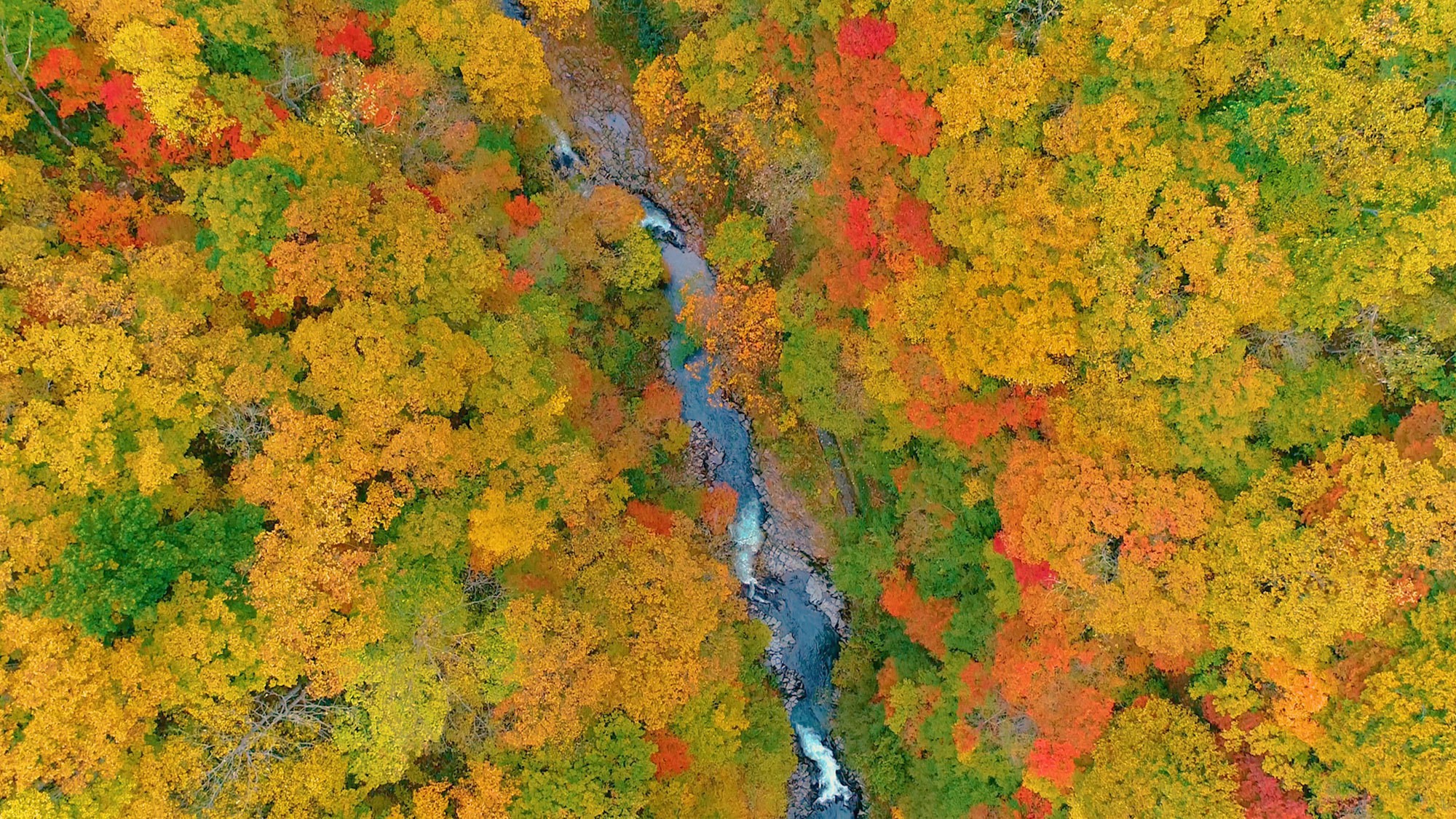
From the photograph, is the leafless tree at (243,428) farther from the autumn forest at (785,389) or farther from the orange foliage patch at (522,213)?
the orange foliage patch at (522,213)

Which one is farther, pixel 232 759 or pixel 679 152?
pixel 679 152

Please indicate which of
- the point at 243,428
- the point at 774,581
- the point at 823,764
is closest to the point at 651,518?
the point at 774,581

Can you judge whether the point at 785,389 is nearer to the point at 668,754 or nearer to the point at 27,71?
the point at 668,754

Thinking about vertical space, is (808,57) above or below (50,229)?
above

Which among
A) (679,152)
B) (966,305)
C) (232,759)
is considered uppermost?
(966,305)

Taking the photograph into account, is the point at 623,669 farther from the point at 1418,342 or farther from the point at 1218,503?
the point at 1418,342

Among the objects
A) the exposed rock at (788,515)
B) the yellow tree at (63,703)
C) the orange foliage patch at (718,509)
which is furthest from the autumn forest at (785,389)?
the exposed rock at (788,515)

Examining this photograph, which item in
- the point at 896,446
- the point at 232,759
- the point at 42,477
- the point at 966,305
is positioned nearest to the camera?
the point at 42,477

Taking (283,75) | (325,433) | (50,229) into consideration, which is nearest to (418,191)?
(283,75)
